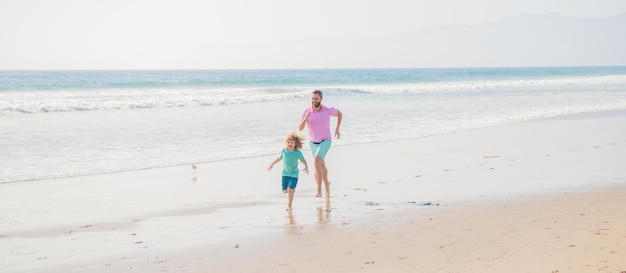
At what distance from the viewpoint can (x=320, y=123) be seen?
30.8 feet

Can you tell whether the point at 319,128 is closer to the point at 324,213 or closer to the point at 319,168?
the point at 319,168

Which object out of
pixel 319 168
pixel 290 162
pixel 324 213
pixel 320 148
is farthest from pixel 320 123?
pixel 324 213

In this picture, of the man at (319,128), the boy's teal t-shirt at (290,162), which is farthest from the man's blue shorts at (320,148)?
the boy's teal t-shirt at (290,162)

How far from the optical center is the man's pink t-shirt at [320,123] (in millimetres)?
9359

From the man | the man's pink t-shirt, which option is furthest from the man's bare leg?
the man's pink t-shirt

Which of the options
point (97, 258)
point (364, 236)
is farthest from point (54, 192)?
point (364, 236)

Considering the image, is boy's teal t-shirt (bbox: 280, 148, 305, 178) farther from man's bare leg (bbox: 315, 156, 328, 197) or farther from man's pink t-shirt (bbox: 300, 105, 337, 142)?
man's pink t-shirt (bbox: 300, 105, 337, 142)

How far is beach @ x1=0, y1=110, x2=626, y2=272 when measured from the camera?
6.07 m

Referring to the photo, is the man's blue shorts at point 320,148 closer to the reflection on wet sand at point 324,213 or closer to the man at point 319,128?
the man at point 319,128

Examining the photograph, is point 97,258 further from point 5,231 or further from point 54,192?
point 54,192

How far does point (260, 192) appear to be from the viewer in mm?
10125

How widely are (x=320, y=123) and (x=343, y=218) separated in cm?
171

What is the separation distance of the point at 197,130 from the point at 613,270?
15.6 metres

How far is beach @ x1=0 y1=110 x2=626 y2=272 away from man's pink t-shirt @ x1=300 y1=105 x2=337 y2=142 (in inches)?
33.4
